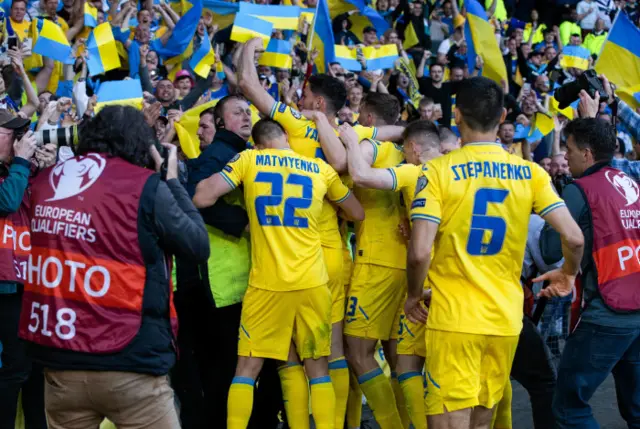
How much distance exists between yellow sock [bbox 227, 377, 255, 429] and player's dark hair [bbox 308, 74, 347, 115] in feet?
6.82

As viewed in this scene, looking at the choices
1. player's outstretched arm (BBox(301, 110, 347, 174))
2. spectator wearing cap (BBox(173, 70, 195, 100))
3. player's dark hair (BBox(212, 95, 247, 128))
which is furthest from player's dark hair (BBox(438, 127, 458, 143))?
spectator wearing cap (BBox(173, 70, 195, 100))

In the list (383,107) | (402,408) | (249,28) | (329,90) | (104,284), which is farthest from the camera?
(249,28)

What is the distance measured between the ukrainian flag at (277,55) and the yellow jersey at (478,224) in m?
6.22

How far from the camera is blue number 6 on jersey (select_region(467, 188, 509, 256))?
4.45m

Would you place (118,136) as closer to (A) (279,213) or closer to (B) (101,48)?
(A) (279,213)

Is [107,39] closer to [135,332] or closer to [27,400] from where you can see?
[27,400]

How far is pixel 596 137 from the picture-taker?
5.50m

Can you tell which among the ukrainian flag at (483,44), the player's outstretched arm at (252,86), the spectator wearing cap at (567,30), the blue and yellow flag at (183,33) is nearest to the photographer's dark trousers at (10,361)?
the player's outstretched arm at (252,86)

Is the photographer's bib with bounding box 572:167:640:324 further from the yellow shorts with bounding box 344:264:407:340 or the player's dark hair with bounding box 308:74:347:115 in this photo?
the player's dark hair with bounding box 308:74:347:115

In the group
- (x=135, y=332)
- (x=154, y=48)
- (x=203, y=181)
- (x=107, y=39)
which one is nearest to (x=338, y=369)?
(x=203, y=181)

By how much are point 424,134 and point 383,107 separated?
2.42 ft

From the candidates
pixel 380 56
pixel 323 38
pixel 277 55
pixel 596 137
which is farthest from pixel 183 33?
pixel 596 137

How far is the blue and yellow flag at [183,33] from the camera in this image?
10766mm

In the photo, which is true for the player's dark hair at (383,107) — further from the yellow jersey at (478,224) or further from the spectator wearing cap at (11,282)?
the spectator wearing cap at (11,282)
